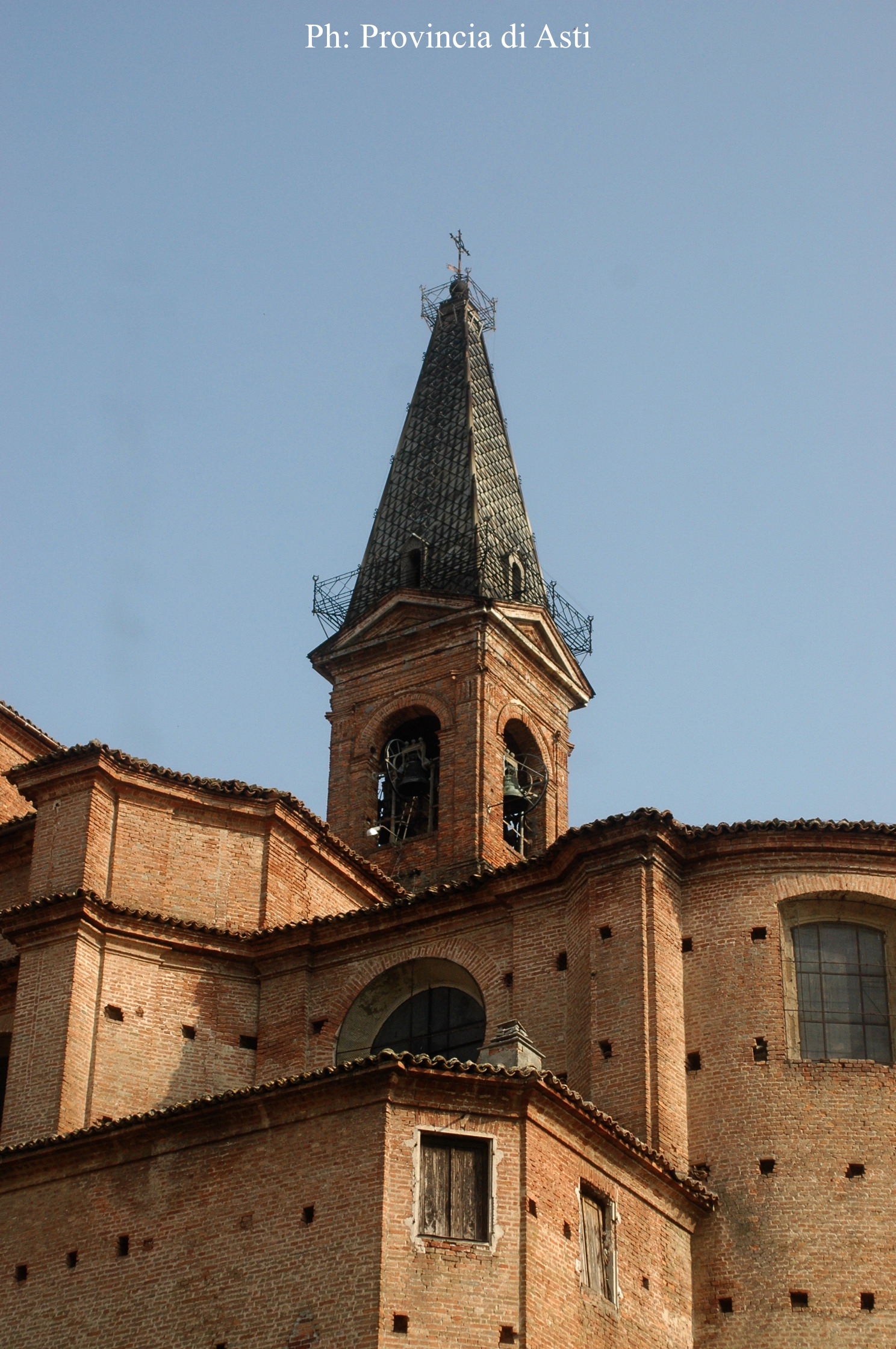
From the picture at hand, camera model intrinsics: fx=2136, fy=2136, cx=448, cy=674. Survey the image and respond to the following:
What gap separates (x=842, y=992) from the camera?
29.8 m

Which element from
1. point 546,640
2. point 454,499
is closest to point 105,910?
point 546,640

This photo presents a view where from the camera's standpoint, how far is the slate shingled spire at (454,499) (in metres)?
45.3

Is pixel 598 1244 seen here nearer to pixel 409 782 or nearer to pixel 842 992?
pixel 842 992

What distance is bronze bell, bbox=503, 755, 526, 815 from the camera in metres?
43.2

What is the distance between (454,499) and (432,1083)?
23598mm

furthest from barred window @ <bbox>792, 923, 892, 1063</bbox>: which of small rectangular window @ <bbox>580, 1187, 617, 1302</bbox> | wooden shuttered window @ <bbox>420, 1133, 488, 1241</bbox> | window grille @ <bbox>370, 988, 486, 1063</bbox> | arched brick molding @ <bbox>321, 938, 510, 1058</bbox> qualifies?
wooden shuttered window @ <bbox>420, 1133, 488, 1241</bbox>

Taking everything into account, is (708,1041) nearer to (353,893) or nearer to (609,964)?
(609,964)

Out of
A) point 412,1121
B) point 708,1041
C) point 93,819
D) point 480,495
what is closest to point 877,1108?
point 708,1041

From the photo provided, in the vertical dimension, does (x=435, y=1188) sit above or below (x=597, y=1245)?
above

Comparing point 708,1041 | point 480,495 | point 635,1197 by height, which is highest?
point 480,495

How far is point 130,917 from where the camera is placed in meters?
31.5

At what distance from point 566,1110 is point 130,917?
28.2 feet


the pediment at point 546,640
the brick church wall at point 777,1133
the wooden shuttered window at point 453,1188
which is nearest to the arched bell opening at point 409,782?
the pediment at point 546,640

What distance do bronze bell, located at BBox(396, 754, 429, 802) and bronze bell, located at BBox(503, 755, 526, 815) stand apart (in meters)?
1.62
